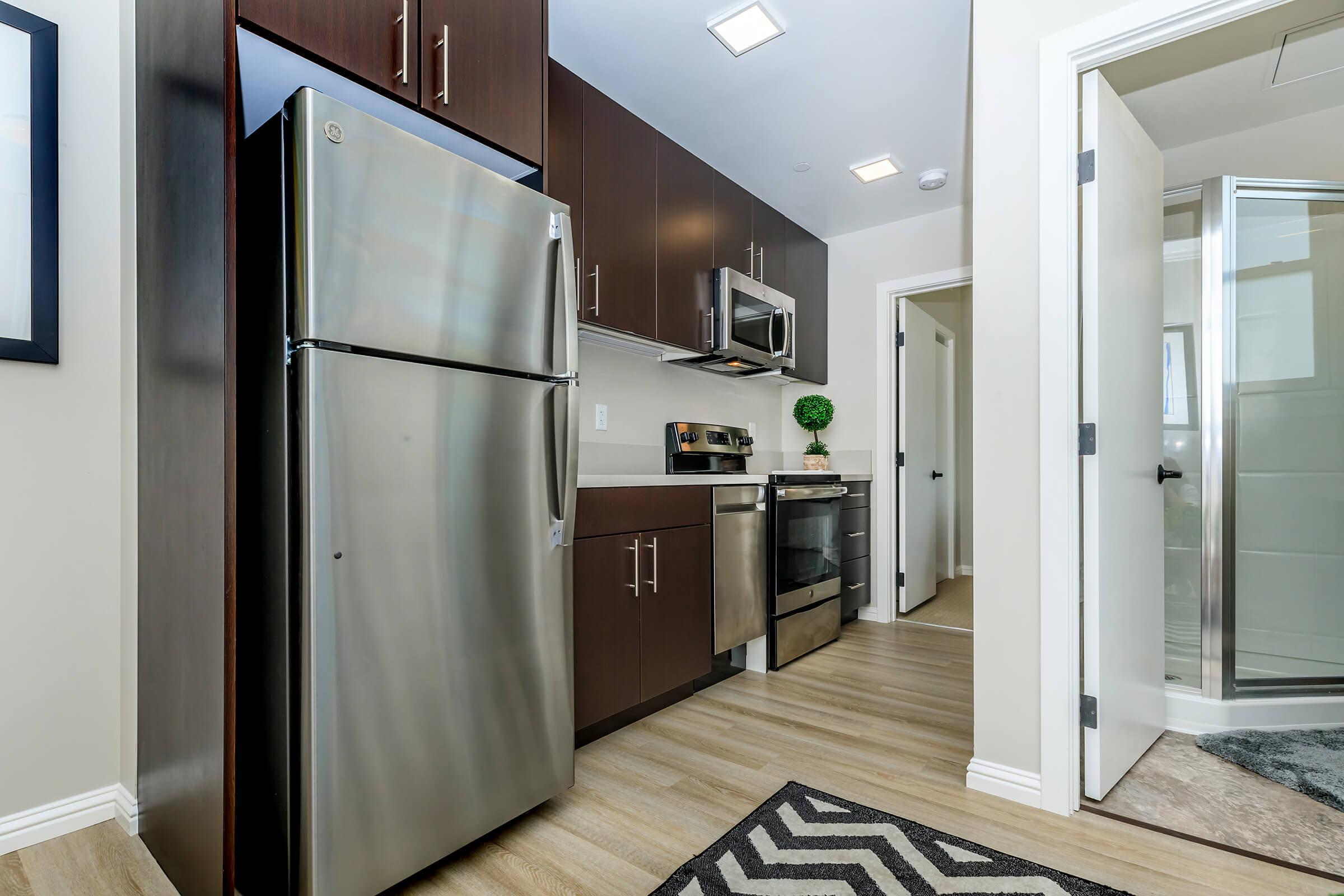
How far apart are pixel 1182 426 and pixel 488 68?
2720 millimetres

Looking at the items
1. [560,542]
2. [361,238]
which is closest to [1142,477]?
[560,542]

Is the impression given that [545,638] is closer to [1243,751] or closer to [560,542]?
[560,542]

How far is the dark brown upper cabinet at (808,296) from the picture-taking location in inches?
158

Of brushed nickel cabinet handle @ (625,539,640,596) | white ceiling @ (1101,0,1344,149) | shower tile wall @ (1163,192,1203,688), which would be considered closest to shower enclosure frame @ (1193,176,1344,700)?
shower tile wall @ (1163,192,1203,688)

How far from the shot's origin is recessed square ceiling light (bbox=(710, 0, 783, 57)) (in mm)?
2240

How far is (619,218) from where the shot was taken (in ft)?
8.87

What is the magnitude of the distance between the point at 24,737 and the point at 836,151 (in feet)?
11.8

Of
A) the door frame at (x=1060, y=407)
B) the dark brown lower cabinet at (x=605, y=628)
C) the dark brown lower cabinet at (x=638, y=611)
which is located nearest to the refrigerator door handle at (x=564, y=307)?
the dark brown lower cabinet at (x=638, y=611)

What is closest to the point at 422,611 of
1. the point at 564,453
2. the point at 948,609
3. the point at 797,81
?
the point at 564,453

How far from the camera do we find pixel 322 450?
124cm

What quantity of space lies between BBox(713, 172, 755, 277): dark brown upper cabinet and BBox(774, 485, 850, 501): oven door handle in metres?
1.18

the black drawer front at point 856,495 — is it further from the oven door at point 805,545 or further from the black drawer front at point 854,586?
the black drawer front at point 854,586

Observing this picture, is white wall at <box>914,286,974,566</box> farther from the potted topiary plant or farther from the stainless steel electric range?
the stainless steel electric range

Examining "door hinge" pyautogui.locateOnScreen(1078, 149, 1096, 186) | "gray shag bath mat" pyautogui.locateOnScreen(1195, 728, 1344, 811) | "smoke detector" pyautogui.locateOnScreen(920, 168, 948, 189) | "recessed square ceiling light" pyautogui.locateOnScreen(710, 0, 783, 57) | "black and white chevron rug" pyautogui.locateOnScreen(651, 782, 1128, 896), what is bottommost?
"gray shag bath mat" pyautogui.locateOnScreen(1195, 728, 1344, 811)
